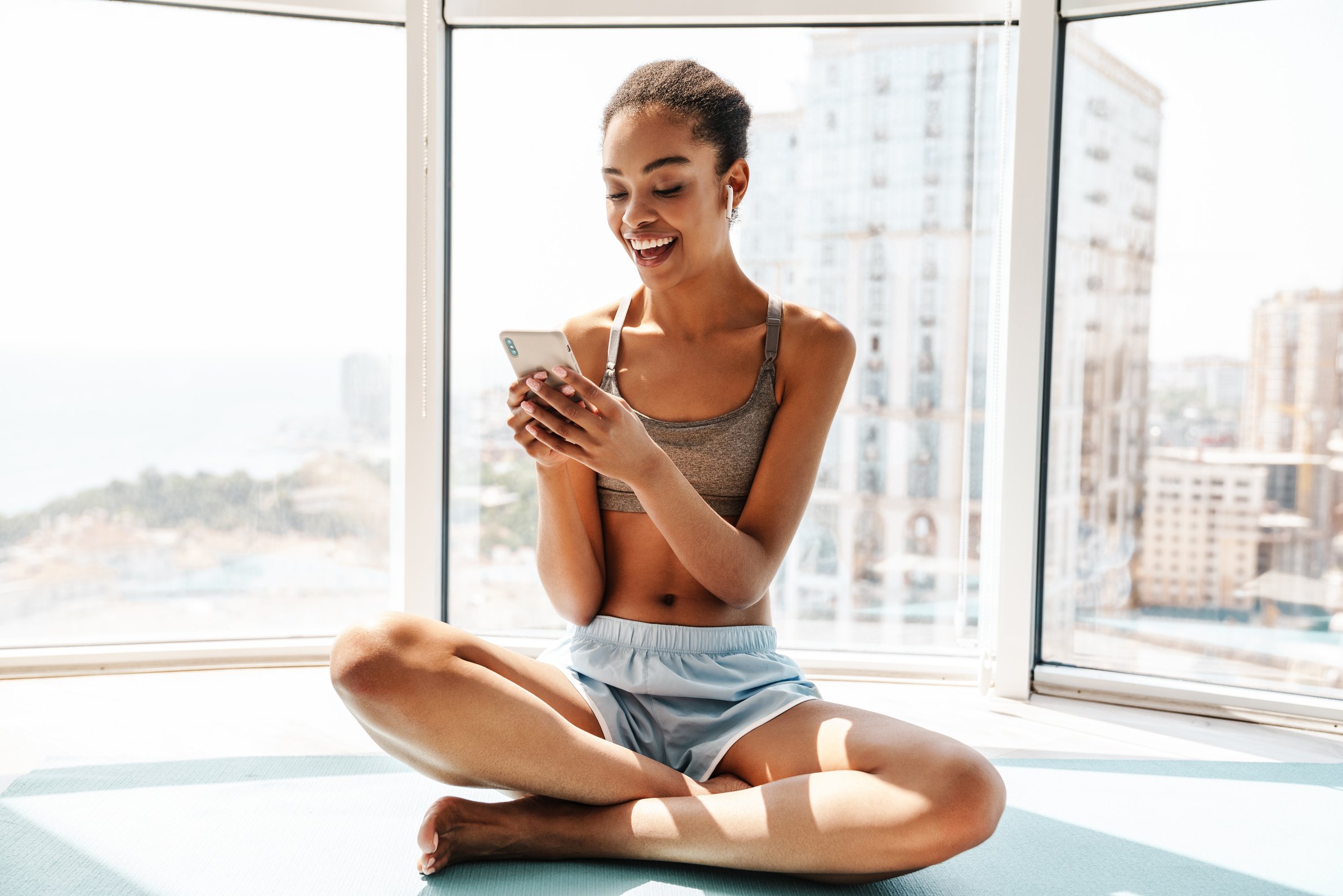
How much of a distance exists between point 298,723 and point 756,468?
1.26 m

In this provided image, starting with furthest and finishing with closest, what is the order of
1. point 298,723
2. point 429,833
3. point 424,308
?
point 424,308 → point 298,723 → point 429,833

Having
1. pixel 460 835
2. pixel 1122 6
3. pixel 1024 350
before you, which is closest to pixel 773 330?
pixel 460 835

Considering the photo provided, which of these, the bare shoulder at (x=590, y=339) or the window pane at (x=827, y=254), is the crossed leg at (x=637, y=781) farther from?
the window pane at (x=827, y=254)

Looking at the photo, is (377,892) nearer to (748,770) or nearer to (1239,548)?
(748,770)

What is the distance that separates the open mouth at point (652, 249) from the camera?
1.61 meters

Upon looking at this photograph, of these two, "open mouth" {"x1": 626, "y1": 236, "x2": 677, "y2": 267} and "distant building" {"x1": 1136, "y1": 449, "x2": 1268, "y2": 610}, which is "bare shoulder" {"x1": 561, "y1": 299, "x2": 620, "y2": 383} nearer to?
"open mouth" {"x1": 626, "y1": 236, "x2": 677, "y2": 267}

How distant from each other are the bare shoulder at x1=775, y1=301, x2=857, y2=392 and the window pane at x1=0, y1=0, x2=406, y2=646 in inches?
56.3

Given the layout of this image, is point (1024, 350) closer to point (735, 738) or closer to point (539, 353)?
point (735, 738)

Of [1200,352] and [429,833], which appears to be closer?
[429,833]

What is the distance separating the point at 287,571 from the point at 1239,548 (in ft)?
8.24

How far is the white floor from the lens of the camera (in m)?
2.08

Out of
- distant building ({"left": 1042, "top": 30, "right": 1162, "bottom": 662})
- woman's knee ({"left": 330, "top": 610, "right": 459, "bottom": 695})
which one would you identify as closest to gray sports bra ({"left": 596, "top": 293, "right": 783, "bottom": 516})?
woman's knee ({"left": 330, "top": 610, "right": 459, "bottom": 695})

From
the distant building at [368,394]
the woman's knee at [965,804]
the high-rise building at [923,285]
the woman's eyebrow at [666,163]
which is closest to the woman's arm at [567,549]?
the woman's eyebrow at [666,163]

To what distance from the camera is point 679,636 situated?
1.58 m
